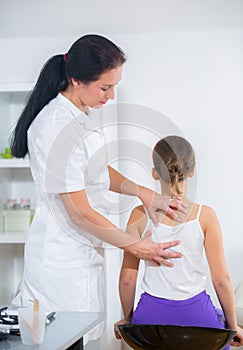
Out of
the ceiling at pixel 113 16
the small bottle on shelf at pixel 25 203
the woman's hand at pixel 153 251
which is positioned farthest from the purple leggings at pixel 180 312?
the ceiling at pixel 113 16

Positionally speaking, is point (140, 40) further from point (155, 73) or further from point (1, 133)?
point (1, 133)

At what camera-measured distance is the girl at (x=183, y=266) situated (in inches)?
74.7

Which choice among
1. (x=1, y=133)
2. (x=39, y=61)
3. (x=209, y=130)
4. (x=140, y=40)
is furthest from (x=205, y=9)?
(x=1, y=133)

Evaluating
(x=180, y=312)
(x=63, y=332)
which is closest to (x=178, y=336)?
(x=63, y=332)

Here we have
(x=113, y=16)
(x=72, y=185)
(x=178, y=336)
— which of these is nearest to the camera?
(x=178, y=336)

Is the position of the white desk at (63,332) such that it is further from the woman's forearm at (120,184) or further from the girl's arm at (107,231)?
the woman's forearm at (120,184)

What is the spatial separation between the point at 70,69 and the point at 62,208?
1.37ft

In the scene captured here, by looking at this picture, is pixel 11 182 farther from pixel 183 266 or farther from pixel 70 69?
pixel 183 266

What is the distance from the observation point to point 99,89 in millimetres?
1978

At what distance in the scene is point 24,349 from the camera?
135cm

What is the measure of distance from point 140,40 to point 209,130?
0.55 meters

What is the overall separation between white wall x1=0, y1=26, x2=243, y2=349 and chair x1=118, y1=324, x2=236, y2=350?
180 centimetres

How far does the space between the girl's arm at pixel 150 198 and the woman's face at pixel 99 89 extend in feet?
1.02

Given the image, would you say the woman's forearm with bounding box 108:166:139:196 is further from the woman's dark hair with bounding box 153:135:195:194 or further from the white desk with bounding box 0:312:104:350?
the white desk with bounding box 0:312:104:350
